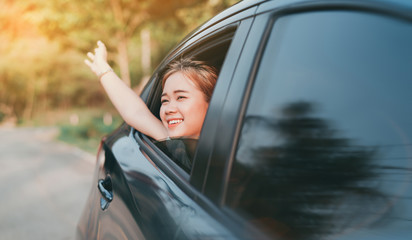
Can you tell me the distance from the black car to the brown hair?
0.54 metres

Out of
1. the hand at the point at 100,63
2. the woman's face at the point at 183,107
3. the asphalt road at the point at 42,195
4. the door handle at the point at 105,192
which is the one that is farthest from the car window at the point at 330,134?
the asphalt road at the point at 42,195

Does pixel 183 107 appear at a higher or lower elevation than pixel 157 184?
higher

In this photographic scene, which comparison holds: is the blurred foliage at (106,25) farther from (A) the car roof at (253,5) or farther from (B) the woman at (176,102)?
(A) the car roof at (253,5)

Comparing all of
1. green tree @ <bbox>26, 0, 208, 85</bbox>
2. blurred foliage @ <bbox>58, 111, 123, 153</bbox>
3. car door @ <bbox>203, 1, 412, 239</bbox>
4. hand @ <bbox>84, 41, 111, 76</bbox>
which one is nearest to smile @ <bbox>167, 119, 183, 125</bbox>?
hand @ <bbox>84, 41, 111, 76</bbox>

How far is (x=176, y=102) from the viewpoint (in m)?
1.88

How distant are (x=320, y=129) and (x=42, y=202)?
19.6 feet

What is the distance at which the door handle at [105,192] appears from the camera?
183 cm

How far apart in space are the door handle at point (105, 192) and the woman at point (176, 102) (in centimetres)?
30

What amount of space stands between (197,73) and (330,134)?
109 centimetres

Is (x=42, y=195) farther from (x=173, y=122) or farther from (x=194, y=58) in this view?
(x=194, y=58)

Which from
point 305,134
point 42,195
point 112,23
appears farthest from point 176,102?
point 112,23

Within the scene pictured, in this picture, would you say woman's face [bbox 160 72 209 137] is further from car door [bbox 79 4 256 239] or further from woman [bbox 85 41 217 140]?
car door [bbox 79 4 256 239]

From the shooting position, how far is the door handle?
6.01ft

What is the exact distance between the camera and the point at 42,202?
6.09 metres
